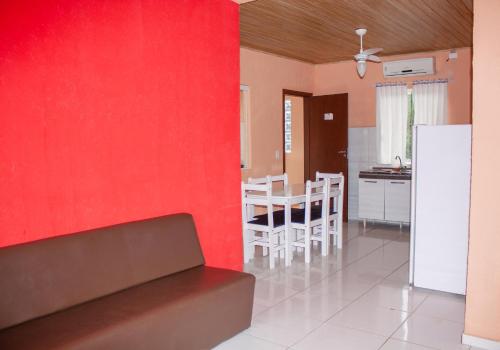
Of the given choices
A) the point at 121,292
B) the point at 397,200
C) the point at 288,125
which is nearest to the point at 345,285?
the point at 121,292

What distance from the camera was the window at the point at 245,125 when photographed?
6195mm

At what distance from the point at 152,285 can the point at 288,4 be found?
9.55ft

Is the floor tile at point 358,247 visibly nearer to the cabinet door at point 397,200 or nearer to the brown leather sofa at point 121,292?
the cabinet door at point 397,200

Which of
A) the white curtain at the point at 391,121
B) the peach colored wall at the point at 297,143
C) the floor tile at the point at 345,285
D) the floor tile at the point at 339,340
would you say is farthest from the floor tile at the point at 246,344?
the peach colored wall at the point at 297,143

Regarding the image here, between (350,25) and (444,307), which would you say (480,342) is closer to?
(444,307)

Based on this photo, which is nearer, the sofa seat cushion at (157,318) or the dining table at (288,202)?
the sofa seat cushion at (157,318)

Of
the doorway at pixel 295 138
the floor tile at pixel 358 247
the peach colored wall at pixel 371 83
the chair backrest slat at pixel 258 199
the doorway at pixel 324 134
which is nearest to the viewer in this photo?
the chair backrest slat at pixel 258 199

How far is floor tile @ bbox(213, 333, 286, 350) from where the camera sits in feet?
9.47

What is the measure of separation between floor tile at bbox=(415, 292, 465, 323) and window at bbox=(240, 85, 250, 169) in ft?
10.3

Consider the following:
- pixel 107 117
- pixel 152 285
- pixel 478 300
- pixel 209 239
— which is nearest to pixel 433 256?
pixel 478 300

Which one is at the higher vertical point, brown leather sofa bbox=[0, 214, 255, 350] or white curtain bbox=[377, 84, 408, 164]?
white curtain bbox=[377, 84, 408, 164]

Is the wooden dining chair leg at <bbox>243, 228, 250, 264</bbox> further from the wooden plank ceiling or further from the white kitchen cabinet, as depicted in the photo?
the white kitchen cabinet

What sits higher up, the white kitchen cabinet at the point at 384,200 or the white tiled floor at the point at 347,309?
→ the white kitchen cabinet at the point at 384,200

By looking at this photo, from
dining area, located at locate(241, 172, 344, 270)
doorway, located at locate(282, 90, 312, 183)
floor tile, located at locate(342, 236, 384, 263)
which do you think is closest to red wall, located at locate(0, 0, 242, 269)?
dining area, located at locate(241, 172, 344, 270)
